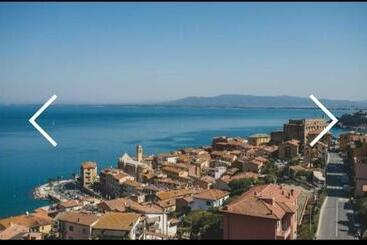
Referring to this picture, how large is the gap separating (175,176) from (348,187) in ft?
17.8

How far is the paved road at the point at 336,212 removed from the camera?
→ 5.32 m

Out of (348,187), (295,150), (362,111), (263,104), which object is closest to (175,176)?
(295,150)

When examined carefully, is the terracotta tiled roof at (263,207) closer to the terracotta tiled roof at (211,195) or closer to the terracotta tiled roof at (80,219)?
the terracotta tiled roof at (80,219)

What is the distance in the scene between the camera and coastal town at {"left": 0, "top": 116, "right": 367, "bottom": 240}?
4801 mm

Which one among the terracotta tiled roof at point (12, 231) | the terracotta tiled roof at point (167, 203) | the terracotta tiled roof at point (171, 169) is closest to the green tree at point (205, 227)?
the terracotta tiled roof at point (12, 231)

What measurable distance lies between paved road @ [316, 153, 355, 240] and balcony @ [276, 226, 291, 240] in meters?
0.61

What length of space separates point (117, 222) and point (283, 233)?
1975mm

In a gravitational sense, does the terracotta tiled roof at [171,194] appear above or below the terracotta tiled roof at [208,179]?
below

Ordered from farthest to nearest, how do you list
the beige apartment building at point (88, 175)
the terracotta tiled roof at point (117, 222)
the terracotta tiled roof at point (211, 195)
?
1. the beige apartment building at point (88, 175)
2. the terracotta tiled roof at point (211, 195)
3. the terracotta tiled roof at point (117, 222)

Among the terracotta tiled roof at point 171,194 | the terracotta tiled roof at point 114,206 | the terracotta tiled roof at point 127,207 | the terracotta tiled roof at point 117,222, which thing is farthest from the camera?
the terracotta tiled roof at point 171,194

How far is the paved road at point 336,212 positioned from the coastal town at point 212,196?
0.05 metres

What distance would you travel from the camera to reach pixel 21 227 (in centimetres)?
656

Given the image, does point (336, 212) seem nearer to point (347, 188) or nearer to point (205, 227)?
point (347, 188)

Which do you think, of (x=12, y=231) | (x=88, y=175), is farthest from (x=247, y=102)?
(x=12, y=231)
